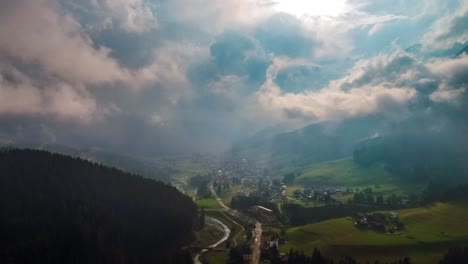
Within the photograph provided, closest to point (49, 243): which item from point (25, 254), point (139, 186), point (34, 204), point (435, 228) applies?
point (25, 254)

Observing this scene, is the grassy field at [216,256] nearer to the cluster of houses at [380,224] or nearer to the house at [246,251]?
the house at [246,251]

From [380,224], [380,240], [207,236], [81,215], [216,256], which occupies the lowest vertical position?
[216,256]

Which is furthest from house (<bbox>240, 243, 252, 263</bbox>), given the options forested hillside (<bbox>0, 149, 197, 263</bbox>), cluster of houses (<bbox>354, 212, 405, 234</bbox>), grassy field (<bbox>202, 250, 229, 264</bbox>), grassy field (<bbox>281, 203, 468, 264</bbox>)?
cluster of houses (<bbox>354, 212, 405, 234</bbox>)

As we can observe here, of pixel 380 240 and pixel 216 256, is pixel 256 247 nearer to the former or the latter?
pixel 216 256

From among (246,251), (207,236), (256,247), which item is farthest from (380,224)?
(207,236)

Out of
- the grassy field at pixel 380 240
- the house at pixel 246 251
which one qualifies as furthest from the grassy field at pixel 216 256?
the grassy field at pixel 380 240

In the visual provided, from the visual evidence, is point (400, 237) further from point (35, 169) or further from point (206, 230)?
point (35, 169)
